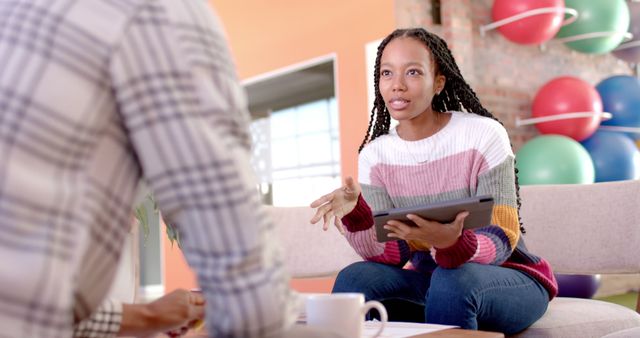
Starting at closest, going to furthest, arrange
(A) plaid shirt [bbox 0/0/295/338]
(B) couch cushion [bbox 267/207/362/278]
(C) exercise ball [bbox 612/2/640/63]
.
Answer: (A) plaid shirt [bbox 0/0/295/338] → (B) couch cushion [bbox 267/207/362/278] → (C) exercise ball [bbox 612/2/640/63]

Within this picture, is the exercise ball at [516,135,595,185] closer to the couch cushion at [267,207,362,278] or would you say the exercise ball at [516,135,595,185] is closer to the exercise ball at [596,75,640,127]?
the exercise ball at [596,75,640,127]

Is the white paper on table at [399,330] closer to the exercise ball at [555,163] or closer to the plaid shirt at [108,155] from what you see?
the plaid shirt at [108,155]

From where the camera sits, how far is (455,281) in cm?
145

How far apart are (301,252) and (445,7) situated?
274 cm

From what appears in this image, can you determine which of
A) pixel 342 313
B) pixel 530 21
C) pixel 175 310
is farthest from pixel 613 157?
pixel 175 310

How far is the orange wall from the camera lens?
176 inches

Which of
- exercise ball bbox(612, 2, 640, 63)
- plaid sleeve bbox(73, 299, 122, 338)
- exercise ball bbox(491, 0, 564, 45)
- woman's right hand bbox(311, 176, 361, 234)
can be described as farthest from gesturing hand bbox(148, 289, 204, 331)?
exercise ball bbox(612, 2, 640, 63)

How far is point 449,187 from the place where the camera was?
1788mm

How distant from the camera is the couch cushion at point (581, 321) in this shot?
150 cm

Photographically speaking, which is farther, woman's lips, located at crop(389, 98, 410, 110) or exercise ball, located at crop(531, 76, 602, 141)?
exercise ball, located at crop(531, 76, 602, 141)

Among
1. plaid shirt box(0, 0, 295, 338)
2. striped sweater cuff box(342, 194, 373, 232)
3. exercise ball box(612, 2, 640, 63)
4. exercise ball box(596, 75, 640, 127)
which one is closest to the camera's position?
plaid shirt box(0, 0, 295, 338)

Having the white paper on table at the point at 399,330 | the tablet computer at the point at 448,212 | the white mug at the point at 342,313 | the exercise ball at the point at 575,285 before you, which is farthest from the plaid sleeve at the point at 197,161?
the exercise ball at the point at 575,285

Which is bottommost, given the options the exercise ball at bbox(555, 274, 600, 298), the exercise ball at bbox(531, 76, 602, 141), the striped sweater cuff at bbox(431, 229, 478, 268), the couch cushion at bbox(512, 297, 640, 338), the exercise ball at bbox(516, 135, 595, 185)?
the exercise ball at bbox(555, 274, 600, 298)

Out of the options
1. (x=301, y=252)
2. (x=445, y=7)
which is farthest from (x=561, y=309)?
(x=445, y=7)
